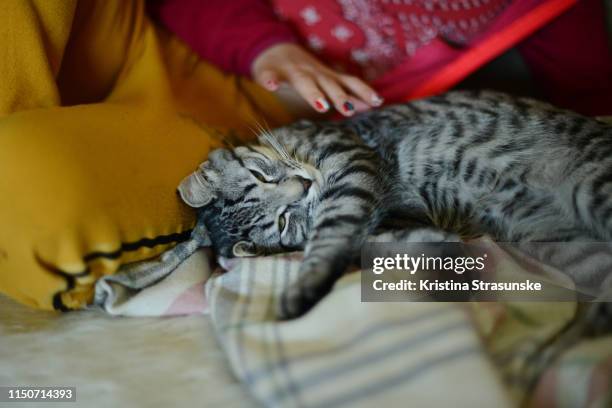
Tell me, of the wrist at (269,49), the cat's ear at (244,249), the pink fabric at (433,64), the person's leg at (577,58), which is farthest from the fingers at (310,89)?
the person's leg at (577,58)

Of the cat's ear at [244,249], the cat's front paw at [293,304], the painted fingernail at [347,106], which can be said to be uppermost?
the painted fingernail at [347,106]

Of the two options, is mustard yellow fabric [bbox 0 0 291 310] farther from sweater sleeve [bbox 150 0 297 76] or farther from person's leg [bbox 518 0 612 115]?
person's leg [bbox 518 0 612 115]

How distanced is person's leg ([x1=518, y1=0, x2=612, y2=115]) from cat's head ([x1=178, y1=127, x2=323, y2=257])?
36.2 inches

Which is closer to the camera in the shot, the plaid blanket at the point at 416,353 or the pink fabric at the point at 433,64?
the plaid blanket at the point at 416,353

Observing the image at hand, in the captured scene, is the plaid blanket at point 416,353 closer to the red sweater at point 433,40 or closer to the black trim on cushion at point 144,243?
the black trim on cushion at point 144,243

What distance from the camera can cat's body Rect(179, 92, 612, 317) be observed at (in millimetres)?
957

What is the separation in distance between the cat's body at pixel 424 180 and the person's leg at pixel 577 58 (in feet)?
1.51

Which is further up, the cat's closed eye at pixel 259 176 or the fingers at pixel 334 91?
the fingers at pixel 334 91

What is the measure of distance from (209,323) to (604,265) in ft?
2.29

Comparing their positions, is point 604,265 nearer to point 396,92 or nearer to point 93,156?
point 396,92

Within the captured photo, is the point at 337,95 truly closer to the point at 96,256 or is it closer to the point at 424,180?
the point at 424,180

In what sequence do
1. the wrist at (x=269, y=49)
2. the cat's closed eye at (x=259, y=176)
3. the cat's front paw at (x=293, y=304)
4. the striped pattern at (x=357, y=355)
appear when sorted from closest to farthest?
the striped pattern at (x=357, y=355), the cat's front paw at (x=293, y=304), the cat's closed eye at (x=259, y=176), the wrist at (x=269, y=49)

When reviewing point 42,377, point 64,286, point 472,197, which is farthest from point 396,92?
point 42,377

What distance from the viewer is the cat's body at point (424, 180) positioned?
96cm
